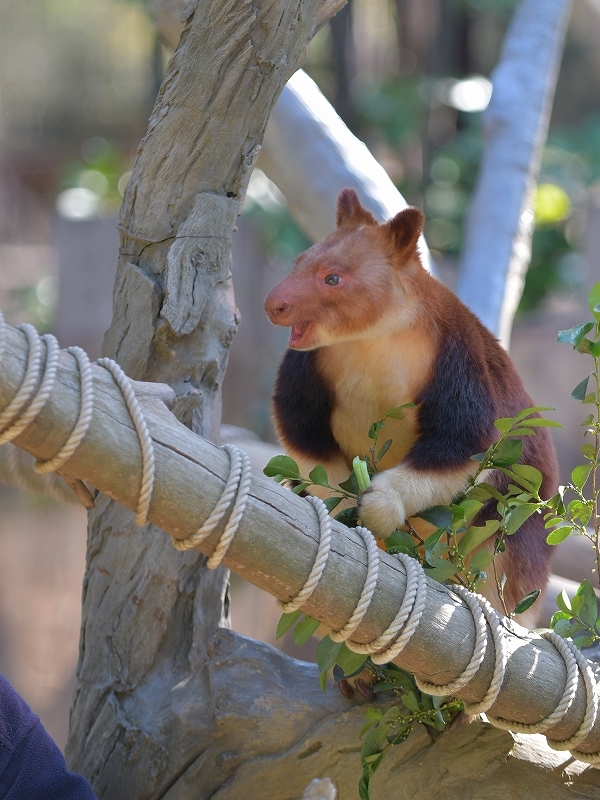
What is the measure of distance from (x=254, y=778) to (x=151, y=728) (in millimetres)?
266

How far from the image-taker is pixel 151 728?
1964 millimetres

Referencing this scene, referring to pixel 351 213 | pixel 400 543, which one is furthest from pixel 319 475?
pixel 351 213

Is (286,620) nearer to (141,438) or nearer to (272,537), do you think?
(272,537)

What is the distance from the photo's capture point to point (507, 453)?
1.63m

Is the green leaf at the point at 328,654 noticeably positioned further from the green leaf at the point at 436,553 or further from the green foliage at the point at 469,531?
the green leaf at the point at 436,553

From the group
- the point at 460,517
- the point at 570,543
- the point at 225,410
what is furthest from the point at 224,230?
the point at 225,410

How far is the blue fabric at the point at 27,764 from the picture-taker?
63.2 inches

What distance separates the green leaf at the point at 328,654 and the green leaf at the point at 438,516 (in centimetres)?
29

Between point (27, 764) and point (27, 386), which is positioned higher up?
point (27, 386)

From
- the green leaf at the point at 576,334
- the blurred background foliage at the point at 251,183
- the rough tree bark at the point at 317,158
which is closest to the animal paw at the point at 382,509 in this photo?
the green leaf at the point at 576,334

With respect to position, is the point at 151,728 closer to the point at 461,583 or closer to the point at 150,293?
the point at 461,583

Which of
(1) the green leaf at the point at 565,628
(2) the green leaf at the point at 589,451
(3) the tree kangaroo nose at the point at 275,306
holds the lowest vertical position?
(1) the green leaf at the point at 565,628

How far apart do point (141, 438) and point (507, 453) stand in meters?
0.74

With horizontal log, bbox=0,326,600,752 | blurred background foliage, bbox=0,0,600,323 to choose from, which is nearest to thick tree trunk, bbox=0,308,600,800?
horizontal log, bbox=0,326,600,752
